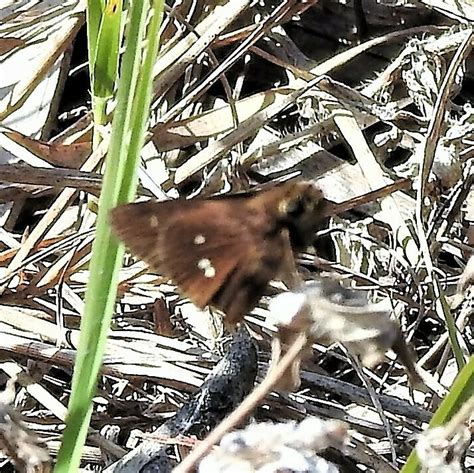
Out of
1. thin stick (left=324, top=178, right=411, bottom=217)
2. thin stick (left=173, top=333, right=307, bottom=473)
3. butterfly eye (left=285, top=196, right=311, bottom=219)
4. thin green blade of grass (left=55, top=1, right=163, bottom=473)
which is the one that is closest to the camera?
thin stick (left=173, top=333, right=307, bottom=473)

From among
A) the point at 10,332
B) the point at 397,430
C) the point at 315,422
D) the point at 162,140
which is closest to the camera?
the point at 315,422

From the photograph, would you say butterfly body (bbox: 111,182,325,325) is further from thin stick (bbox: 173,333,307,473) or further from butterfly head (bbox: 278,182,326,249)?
thin stick (bbox: 173,333,307,473)

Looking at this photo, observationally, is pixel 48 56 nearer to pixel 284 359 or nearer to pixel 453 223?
pixel 453 223

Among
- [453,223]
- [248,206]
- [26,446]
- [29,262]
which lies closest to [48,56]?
[29,262]

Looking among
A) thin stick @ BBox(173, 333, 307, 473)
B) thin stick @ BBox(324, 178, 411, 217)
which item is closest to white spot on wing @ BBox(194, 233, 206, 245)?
thin stick @ BBox(173, 333, 307, 473)

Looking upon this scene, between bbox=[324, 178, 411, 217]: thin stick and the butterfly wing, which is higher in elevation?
the butterfly wing

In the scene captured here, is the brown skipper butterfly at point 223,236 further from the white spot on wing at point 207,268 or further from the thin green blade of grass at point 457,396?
the thin green blade of grass at point 457,396
